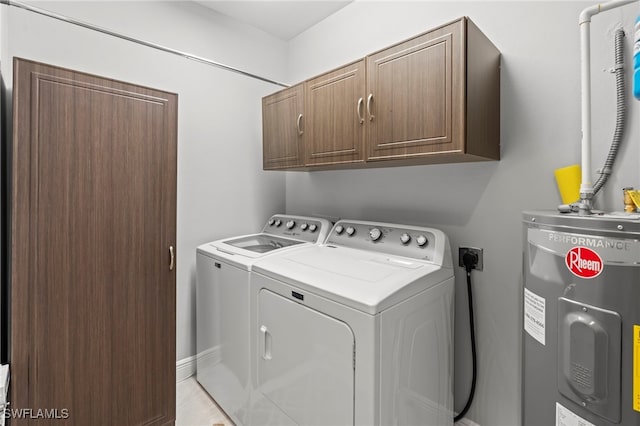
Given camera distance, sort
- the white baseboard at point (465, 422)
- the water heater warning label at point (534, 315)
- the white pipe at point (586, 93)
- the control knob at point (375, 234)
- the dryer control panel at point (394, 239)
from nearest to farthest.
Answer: the water heater warning label at point (534, 315) < the white pipe at point (586, 93) < the dryer control panel at point (394, 239) < the white baseboard at point (465, 422) < the control knob at point (375, 234)

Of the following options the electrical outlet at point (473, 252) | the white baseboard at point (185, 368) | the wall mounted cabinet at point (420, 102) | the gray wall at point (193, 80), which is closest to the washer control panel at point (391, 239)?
the electrical outlet at point (473, 252)

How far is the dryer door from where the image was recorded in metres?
1.25

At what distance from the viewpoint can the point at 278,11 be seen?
2.46 m

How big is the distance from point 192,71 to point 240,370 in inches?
80.0

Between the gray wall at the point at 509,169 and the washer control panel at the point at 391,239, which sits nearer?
the gray wall at the point at 509,169

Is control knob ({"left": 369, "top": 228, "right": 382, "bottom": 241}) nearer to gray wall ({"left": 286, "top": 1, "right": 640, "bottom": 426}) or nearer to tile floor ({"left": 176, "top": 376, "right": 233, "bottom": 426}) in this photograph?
gray wall ({"left": 286, "top": 1, "right": 640, "bottom": 426})

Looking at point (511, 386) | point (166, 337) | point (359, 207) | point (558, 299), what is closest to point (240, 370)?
point (166, 337)

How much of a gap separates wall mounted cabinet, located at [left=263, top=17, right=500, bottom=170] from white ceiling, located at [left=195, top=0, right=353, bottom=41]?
→ 34.1 inches

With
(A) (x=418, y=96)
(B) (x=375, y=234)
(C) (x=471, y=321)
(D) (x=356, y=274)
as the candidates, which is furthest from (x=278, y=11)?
(C) (x=471, y=321)

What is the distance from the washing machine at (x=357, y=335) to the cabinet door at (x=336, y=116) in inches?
A: 21.6

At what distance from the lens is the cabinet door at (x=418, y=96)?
4.43ft

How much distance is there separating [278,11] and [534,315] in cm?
257

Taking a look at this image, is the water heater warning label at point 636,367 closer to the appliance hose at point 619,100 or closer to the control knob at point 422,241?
the appliance hose at point 619,100

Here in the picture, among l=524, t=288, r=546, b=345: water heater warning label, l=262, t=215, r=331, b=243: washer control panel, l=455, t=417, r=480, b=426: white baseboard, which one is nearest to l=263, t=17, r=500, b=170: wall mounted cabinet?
l=262, t=215, r=331, b=243: washer control panel
